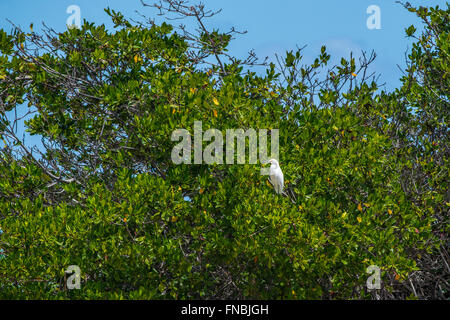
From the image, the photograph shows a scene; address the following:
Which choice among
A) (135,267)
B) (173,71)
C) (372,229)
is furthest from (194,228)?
(173,71)

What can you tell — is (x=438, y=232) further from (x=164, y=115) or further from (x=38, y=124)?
(x=38, y=124)

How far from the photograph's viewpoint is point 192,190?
7586 millimetres

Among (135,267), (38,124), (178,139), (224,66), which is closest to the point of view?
(135,267)

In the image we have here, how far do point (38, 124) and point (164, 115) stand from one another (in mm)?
2590

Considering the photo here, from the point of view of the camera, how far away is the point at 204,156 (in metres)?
7.36

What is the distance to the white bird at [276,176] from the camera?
6863 millimetres

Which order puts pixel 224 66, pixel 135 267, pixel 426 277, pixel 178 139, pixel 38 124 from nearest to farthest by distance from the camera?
1. pixel 135 267
2. pixel 178 139
3. pixel 426 277
4. pixel 38 124
5. pixel 224 66

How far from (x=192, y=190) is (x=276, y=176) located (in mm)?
1310

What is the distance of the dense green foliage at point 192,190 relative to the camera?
6.98 meters

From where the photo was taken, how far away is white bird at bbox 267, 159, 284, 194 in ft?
22.5

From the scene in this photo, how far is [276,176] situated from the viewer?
686 cm

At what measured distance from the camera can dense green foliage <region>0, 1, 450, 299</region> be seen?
6977mm

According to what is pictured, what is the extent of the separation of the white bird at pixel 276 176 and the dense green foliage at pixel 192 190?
6.4 inches

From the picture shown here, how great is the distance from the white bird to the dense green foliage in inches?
6.4
